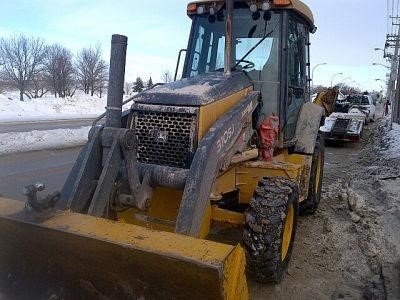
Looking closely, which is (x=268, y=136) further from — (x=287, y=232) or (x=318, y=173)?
(x=318, y=173)

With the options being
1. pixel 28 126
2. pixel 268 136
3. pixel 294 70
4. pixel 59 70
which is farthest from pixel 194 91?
pixel 59 70

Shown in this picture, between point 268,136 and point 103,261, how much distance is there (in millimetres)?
2708

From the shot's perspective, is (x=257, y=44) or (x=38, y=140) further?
(x=38, y=140)

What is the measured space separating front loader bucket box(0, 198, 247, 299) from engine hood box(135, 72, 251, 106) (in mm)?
1412

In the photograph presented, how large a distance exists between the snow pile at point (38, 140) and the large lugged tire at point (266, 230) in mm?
8591

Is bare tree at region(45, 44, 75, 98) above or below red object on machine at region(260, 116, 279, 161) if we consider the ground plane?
above

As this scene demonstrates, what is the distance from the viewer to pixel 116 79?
3.74 m

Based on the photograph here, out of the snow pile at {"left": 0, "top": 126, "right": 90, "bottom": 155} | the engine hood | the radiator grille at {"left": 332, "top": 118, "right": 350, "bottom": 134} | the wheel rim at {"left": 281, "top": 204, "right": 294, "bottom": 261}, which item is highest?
the radiator grille at {"left": 332, "top": 118, "right": 350, "bottom": 134}

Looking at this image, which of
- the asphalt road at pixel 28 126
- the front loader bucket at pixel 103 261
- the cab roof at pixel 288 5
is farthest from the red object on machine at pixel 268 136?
the asphalt road at pixel 28 126

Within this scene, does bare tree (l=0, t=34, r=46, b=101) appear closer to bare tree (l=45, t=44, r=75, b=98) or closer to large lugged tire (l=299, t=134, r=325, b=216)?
bare tree (l=45, t=44, r=75, b=98)

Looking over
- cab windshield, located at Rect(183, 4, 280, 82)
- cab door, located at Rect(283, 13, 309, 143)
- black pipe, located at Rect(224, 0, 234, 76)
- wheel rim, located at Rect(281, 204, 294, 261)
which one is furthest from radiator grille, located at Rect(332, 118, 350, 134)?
wheel rim, located at Rect(281, 204, 294, 261)

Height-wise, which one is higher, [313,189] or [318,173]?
[318,173]

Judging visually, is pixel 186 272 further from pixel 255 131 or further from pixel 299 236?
pixel 299 236

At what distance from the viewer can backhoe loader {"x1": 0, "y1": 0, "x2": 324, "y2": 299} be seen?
9.41ft
